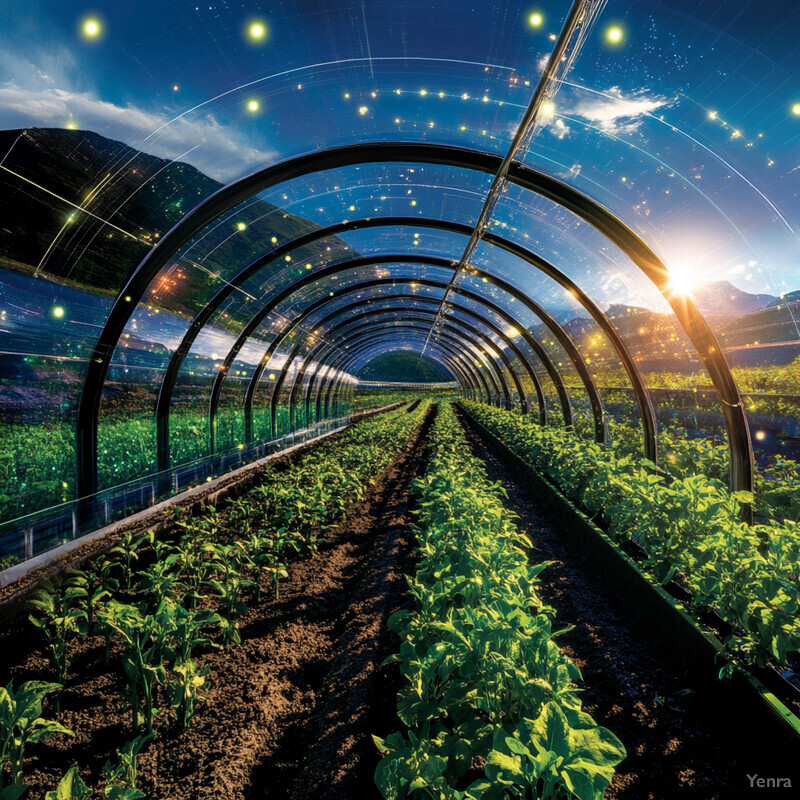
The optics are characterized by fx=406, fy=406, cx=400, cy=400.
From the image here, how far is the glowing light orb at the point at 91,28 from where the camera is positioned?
3.01 metres

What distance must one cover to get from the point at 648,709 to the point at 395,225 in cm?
737

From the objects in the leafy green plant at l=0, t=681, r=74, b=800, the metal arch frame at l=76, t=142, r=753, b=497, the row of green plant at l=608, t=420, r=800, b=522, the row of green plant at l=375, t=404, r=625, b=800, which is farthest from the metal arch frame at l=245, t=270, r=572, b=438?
the leafy green plant at l=0, t=681, r=74, b=800

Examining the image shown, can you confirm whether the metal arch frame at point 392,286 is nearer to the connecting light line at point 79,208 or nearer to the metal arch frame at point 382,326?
the metal arch frame at point 382,326

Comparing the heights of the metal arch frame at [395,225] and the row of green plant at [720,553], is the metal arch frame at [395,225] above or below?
above

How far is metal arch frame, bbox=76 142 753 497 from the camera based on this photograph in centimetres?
457

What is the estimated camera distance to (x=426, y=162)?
505 centimetres

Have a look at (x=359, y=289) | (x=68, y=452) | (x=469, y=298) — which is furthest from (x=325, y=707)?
(x=469, y=298)

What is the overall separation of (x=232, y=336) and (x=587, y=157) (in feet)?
28.1

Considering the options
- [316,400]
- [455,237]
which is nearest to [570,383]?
[455,237]

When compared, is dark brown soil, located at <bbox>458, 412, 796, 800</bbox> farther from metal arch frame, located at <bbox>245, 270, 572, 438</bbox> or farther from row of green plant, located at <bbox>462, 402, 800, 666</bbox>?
metal arch frame, located at <bbox>245, 270, 572, 438</bbox>

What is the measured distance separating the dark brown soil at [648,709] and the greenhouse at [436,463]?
20 millimetres

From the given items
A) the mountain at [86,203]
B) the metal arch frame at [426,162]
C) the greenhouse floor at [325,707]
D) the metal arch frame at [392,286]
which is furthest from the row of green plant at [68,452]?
the greenhouse floor at [325,707]

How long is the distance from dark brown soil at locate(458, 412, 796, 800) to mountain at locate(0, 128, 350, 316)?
20.2 ft

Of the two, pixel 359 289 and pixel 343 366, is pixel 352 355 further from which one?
pixel 359 289
